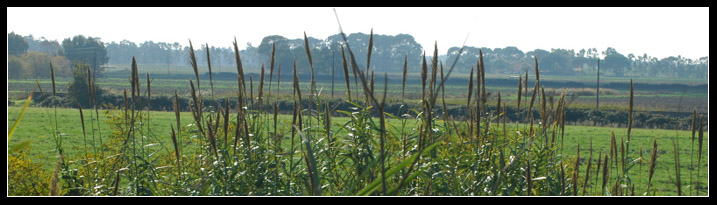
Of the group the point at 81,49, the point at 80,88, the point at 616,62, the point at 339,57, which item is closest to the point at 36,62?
the point at 80,88

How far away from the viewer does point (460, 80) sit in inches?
3551

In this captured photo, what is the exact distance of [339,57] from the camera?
79.8 m

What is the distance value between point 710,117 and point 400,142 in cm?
172

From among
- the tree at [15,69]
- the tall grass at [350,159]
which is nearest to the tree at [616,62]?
the tree at [15,69]

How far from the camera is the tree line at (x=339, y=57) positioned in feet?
182

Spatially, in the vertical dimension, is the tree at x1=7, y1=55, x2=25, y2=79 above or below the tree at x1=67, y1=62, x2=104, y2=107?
above

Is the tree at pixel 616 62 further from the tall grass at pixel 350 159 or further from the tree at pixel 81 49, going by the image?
the tall grass at pixel 350 159

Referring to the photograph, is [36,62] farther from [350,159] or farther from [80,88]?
[350,159]

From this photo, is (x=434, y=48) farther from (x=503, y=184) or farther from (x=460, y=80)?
(x=460, y=80)

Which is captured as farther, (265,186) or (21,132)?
(21,132)

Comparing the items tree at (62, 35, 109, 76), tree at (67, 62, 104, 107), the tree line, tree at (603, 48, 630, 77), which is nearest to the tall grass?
tree at (67, 62, 104, 107)

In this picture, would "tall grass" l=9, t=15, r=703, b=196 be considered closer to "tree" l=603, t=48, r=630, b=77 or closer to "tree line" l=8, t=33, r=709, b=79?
"tree line" l=8, t=33, r=709, b=79

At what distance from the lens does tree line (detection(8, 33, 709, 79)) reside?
182ft
